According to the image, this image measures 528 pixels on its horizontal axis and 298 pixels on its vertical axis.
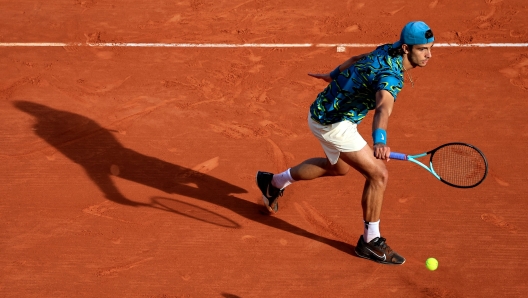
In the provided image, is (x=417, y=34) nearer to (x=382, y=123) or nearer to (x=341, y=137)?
(x=382, y=123)

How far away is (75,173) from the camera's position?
24.9ft

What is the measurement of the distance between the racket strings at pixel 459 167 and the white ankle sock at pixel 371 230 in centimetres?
81

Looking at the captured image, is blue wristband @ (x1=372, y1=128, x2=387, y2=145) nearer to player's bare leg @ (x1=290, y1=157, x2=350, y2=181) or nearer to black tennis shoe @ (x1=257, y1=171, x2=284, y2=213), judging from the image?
player's bare leg @ (x1=290, y1=157, x2=350, y2=181)

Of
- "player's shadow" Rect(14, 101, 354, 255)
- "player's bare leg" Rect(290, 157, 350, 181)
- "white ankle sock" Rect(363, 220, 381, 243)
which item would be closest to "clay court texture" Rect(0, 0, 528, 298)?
"player's shadow" Rect(14, 101, 354, 255)

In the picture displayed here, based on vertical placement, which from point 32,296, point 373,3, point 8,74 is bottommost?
point 32,296

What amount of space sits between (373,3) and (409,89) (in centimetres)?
252

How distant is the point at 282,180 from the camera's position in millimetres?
6758

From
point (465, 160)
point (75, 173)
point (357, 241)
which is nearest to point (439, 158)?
point (465, 160)

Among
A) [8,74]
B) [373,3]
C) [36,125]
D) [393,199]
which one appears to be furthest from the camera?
[373,3]

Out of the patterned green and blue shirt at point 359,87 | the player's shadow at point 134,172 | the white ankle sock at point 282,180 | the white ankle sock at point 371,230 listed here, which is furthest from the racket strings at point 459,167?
the white ankle sock at point 282,180

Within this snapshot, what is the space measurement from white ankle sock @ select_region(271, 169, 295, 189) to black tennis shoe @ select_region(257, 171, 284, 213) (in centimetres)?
6

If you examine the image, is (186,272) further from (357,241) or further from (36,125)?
(36,125)

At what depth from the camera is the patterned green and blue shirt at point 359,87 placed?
553 centimetres

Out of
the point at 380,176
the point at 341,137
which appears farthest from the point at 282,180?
the point at 380,176
